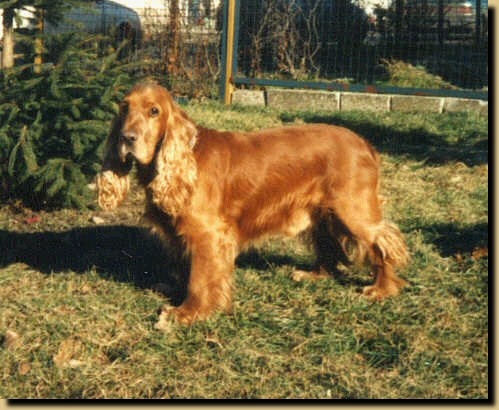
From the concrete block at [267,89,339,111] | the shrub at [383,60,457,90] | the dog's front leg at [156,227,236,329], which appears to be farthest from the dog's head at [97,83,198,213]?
the shrub at [383,60,457,90]

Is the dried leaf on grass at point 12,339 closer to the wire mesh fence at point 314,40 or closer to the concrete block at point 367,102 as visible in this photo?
the wire mesh fence at point 314,40

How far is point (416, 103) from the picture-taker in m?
7.42

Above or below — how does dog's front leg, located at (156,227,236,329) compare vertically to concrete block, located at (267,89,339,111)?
below

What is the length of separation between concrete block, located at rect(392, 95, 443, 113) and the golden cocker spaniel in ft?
14.0

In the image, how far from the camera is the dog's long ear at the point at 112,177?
3151mm

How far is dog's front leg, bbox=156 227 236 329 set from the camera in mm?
3021

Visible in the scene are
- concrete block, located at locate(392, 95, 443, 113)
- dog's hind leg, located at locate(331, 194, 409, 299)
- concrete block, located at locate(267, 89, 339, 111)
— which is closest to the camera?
dog's hind leg, located at locate(331, 194, 409, 299)

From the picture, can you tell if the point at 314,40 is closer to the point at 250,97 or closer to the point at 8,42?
the point at 250,97

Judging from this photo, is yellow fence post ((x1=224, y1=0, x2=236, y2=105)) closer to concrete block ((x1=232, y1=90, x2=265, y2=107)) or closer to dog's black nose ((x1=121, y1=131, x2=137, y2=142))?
concrete block ((x1=232, y1=90, x2=265, y2=107))

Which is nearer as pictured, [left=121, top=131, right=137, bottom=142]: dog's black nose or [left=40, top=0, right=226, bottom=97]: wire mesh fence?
[left=121, top=131, right=137, bottom=142]: dog's black nose

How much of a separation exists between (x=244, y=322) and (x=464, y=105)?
17.7 ft

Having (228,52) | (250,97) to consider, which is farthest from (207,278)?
(228,52)

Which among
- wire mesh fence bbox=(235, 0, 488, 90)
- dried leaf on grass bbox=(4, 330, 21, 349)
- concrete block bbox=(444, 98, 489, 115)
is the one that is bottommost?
dried leaf on grass bbox=(4, 330, 21, 349)

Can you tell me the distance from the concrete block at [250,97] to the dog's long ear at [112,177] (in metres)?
4.72
